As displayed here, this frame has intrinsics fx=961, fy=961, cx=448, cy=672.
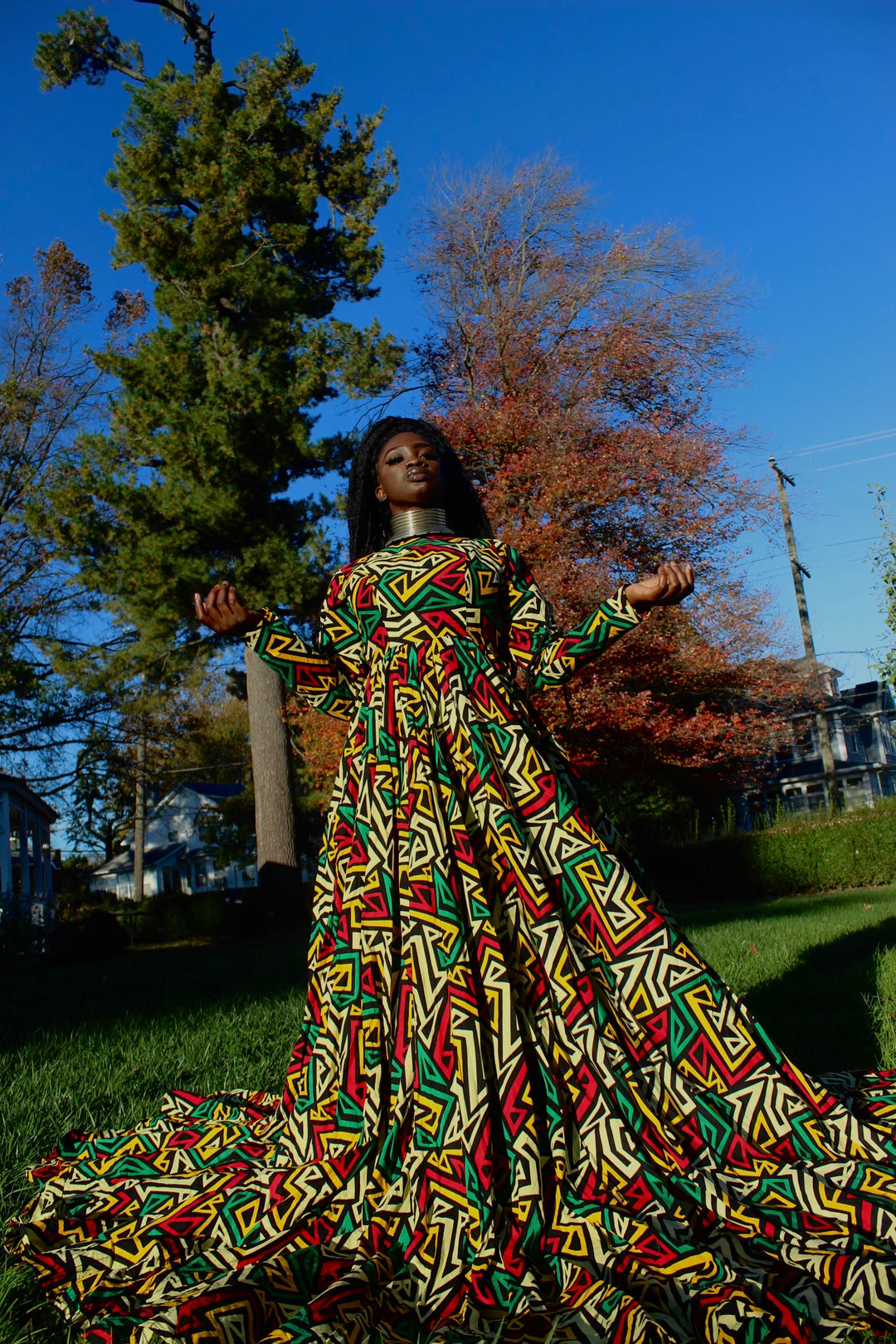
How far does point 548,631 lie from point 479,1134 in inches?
55.5

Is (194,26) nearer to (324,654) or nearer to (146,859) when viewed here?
(324,654)

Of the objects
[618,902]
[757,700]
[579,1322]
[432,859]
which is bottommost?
[579,1322]

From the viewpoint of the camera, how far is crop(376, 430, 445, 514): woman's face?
2941 millimetres

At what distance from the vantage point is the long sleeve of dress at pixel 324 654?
2750 millimetres

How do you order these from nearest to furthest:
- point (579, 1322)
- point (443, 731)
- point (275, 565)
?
point (579, 1322) < point (443, 731) < point (275, 565)

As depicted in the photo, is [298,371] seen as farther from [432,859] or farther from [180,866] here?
[180,866]

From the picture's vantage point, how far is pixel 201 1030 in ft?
14.5

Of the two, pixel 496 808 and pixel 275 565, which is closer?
pixel 496 808

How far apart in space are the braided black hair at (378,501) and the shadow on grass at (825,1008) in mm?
2153

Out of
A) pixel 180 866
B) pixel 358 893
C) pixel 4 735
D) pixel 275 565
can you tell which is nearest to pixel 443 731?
pixel 358 893

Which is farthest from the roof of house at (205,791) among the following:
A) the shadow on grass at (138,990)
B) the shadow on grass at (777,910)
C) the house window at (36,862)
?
the shadow on grass at (777,910)

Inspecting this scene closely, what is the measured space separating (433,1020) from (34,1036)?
3543mm

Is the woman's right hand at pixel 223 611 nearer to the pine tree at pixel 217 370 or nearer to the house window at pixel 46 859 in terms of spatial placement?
the pine tree at pixel 217 370

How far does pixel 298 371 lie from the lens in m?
15.7
